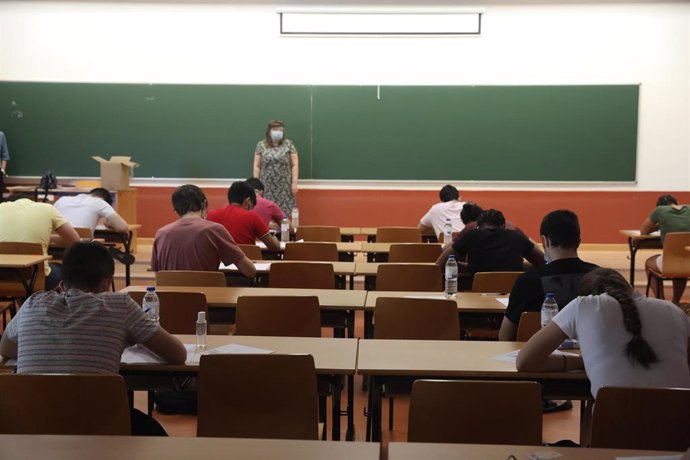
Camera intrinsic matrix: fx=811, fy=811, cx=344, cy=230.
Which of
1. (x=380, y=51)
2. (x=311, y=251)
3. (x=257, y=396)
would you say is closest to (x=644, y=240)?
(x=311, y=251)

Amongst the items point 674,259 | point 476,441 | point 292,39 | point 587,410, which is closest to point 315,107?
point 292,39

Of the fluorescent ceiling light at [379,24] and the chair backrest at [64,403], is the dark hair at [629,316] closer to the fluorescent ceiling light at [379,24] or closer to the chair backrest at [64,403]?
the chair backrest at [64,403]

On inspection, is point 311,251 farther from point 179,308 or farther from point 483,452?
point 483,452

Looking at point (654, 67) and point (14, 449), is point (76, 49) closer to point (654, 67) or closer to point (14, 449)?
point (654, 67)

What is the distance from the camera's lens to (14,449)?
2.22 metres

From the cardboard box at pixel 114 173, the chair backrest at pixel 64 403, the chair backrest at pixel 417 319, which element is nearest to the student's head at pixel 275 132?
the cardboard box at pixel 114 173

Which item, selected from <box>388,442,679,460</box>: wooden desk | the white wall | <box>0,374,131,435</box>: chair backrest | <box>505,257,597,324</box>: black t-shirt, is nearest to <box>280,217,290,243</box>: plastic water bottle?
the white wall

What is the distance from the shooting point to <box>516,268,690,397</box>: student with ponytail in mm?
2875

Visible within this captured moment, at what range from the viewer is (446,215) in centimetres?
854

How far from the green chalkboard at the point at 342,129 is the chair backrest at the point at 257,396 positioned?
30.1ft

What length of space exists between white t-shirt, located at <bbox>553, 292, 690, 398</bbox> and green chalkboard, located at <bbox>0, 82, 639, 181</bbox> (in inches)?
355

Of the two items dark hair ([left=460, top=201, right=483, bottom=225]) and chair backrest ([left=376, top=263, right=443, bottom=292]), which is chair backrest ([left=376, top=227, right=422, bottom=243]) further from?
chair backrest ([left=376, top=263, right=443, bottom=292])

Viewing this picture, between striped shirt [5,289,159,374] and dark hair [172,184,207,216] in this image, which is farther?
dark hair [172,184,207,216]

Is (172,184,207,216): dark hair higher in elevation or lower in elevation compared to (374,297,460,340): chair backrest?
higher
